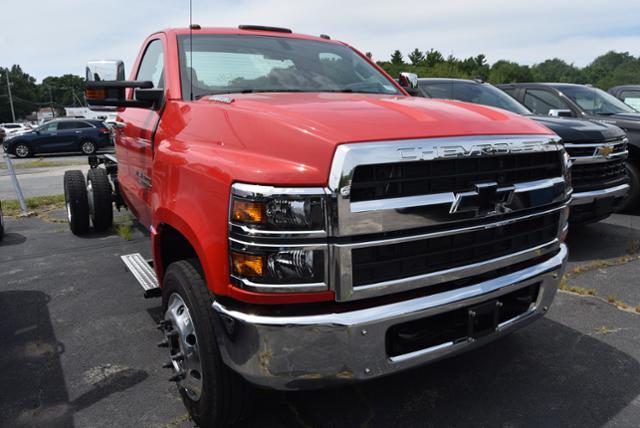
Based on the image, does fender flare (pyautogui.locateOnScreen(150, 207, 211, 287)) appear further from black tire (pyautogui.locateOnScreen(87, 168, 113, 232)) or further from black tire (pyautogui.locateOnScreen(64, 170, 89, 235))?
black tire (pyautogui.locateOnScreen(64, 170, 89, 235))

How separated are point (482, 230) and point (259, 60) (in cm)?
190

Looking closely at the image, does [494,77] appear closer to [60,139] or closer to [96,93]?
[60,139]

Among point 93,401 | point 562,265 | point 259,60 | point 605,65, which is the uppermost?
point 605,65

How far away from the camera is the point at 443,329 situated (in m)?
2.18

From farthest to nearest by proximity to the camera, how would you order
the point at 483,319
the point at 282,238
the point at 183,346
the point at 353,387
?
the point at 353,387, the point at 183,346, the point at 483,319, the point at 282,238

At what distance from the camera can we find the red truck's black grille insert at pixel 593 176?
508 centimetres

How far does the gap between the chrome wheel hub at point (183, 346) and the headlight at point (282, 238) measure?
61 cm

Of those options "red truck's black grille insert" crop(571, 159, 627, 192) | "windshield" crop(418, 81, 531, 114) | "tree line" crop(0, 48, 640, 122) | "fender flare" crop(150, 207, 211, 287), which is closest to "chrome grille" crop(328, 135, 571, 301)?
"fender flare" crop(150, 207, 211, 287)

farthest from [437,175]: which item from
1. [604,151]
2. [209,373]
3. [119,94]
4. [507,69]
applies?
[507,69]

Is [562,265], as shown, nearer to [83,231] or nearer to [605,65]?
[83,231]

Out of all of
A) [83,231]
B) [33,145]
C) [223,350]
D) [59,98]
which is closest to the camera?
[223,350]

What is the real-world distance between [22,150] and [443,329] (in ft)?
77.6

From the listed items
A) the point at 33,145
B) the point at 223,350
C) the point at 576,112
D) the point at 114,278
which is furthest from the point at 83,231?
the point at 33,145

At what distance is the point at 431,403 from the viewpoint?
2.62m
